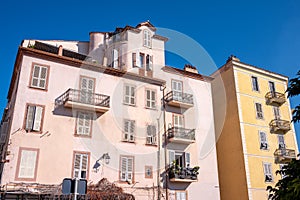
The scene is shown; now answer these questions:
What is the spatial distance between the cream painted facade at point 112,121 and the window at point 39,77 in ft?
0.20

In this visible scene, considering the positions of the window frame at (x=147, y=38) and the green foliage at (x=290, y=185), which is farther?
the window frame at (x=147, y=38)

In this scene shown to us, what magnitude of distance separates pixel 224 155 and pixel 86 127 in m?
13.4

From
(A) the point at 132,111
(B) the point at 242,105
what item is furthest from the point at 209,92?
(A) the point at 132,111

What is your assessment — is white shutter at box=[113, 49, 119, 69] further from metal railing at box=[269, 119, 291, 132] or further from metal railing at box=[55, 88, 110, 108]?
metal railing at box=[269, 119, 291, 132]

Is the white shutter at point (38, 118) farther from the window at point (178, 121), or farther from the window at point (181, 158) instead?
the window at point (178, 121)

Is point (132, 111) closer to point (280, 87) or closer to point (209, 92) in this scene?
point (209, 92)

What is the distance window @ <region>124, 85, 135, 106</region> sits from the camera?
21.7 meters

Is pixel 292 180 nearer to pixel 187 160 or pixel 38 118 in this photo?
pixel 187 160

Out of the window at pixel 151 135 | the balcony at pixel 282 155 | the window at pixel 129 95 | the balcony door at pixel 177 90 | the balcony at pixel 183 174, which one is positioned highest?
the balcony door at pixel 177 90

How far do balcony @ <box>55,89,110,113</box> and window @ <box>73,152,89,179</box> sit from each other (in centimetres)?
301

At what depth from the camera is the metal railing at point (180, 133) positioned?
2181 centimetres

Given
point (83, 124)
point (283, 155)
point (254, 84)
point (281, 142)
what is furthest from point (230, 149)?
point (83, 124)

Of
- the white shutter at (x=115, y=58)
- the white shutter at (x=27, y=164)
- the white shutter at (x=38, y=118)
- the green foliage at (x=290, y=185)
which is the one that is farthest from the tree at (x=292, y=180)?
the white shutter at (x=115, y=58)

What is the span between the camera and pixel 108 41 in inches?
1062
